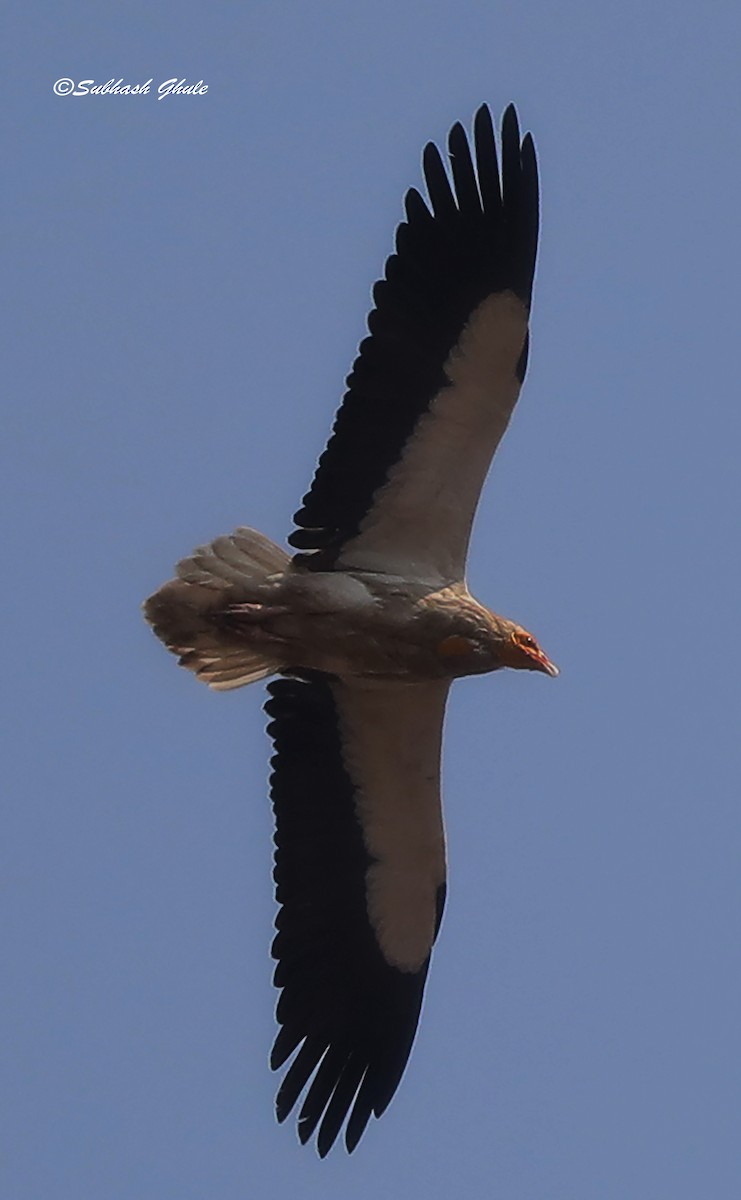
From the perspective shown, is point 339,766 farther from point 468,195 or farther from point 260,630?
point 468,195

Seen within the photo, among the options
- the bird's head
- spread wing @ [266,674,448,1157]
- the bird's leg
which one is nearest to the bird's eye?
the bird's head

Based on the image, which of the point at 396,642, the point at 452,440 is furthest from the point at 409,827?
the point at 452,440

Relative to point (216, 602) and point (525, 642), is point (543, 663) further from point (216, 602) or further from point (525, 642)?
point (216, 602)

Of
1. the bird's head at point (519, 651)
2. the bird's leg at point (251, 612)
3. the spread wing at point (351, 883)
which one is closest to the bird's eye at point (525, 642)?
the bird's head at point (519, 651)

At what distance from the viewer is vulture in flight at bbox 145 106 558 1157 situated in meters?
11.3

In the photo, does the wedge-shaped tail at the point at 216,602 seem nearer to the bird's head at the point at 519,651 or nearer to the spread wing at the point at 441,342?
the spread wing at the point at 441,342

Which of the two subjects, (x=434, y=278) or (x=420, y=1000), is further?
(x=420, y=1000)

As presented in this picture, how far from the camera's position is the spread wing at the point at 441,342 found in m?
11.3

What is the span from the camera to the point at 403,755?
12023 millimetres

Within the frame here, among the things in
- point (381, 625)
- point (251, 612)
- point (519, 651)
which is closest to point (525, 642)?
point (519, 651)

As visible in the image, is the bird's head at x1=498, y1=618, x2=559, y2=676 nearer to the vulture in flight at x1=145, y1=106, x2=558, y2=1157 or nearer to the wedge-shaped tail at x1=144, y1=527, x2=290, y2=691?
the vulture in flight at x1=145, y1=106, x2=558, y2=1157

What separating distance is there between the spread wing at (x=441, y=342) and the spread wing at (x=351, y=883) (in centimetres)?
83

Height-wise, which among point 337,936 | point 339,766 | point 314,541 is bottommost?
point 337,936

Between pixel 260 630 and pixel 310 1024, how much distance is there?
1874mm
